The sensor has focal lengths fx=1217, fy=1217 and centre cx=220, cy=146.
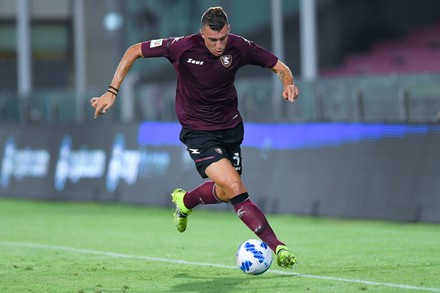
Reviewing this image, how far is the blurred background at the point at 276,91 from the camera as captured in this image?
58.0ft

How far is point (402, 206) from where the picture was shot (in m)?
17.0

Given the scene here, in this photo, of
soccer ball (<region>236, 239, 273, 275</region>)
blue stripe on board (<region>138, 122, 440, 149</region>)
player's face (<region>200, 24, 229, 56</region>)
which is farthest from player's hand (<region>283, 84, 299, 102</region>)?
blue stripe on board (<region>138, 122, 440, 149</region>)

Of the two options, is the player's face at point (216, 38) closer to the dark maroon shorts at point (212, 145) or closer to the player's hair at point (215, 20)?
the player's hair at point (215, 20)

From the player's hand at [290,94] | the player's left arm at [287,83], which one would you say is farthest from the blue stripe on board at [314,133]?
the player's hand at [290,94]

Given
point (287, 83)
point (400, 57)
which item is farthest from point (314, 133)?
point (400, 57)

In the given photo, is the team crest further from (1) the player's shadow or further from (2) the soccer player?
(1) the player's shadow

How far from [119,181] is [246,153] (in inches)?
138

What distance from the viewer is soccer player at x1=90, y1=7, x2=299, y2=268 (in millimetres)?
11188

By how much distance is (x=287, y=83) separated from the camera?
11.5 m

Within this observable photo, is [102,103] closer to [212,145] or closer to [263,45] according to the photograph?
[212,145]

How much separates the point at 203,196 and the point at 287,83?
1497 mm

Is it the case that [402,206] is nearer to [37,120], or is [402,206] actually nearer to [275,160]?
[275,160]

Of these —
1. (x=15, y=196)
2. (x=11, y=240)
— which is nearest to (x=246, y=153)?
(x=11, y=240)

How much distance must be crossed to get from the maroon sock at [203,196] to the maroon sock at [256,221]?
850 mm
